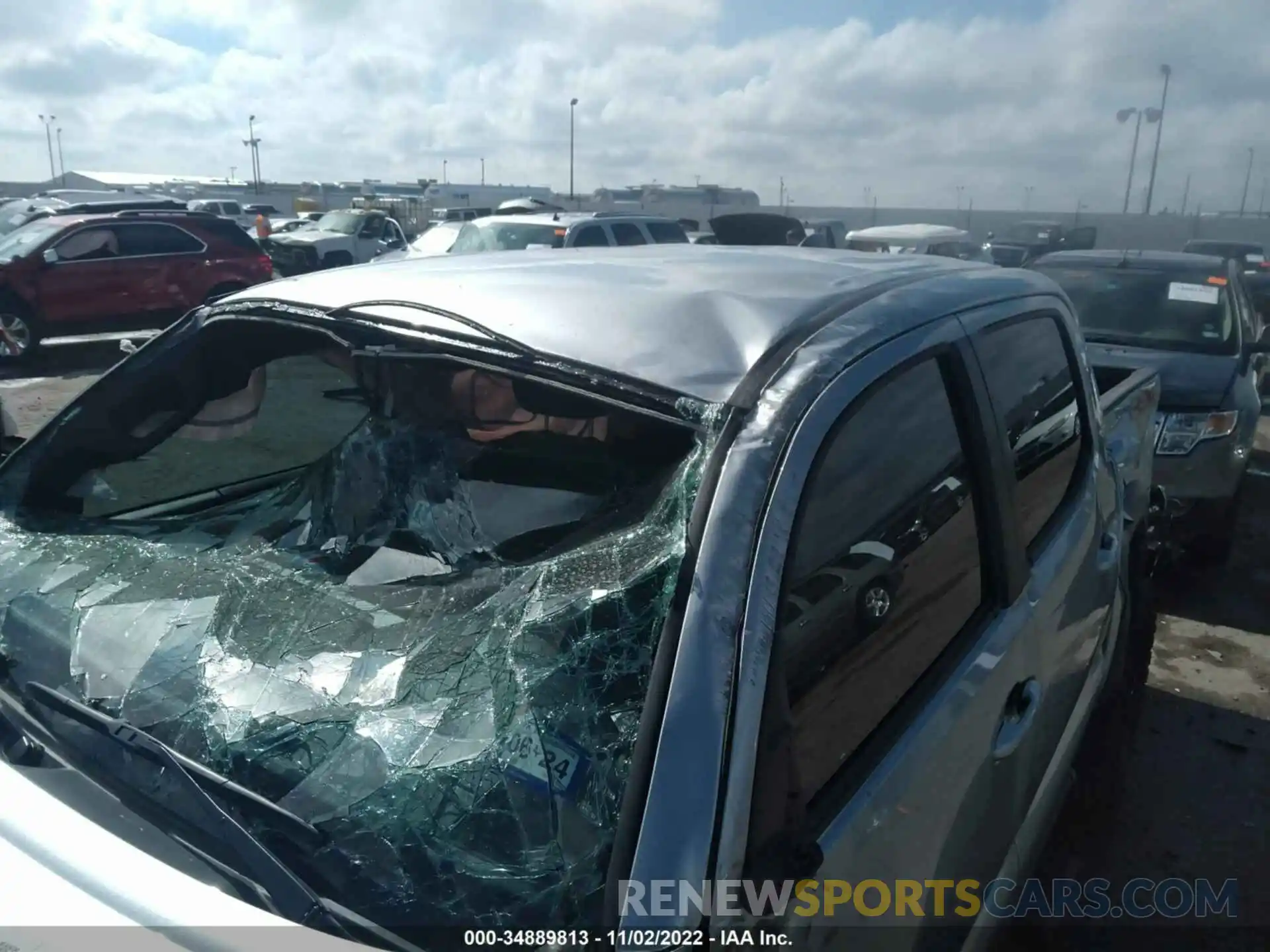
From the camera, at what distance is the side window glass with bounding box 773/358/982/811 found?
1428 millimetres

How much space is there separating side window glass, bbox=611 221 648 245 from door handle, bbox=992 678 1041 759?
11.7m

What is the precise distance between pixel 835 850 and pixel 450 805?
549 millimetres

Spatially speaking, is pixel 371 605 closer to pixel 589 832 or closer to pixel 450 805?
pixel 450 805

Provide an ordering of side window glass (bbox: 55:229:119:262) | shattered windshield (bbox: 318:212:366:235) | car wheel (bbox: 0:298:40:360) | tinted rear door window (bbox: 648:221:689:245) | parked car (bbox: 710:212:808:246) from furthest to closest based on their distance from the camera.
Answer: shattered windshield (bbox: 318:212:366:235), tinted rear door window (bbox: 648:221:689:245), side window glass (bbox: 55:229:119:262), car wheel (bbox: 0:298:40:360), parked car (bbox: 710:212:808:246)

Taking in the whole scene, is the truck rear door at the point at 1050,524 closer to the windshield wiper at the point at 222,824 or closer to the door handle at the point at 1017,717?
the door handle at the point at 1017,717

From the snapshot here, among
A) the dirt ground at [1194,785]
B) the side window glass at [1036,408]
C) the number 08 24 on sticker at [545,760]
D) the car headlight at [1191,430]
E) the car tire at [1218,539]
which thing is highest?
the side window glass at [1036,408]

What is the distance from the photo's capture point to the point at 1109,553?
2721 mm

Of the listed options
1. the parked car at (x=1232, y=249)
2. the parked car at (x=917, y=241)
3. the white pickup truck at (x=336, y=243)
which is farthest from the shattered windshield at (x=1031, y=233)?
the white pickup truck at (x=336, y=243)

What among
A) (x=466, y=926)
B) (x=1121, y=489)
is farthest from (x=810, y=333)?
(x=1121, y=489)

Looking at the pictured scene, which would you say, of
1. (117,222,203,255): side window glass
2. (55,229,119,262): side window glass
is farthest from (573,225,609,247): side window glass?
(55,229,119,262): side window glass

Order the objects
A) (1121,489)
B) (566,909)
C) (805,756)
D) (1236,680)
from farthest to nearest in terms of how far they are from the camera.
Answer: (1236,680) < (1121,489) < (805,756) < (566,909)

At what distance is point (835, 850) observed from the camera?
1.31 m

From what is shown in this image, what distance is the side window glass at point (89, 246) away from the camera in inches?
495

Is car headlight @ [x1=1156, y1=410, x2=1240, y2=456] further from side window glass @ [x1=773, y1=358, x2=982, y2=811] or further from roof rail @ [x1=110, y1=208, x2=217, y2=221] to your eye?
roof rail @ [x1=110, y1=208, x2=217, y2=221]
